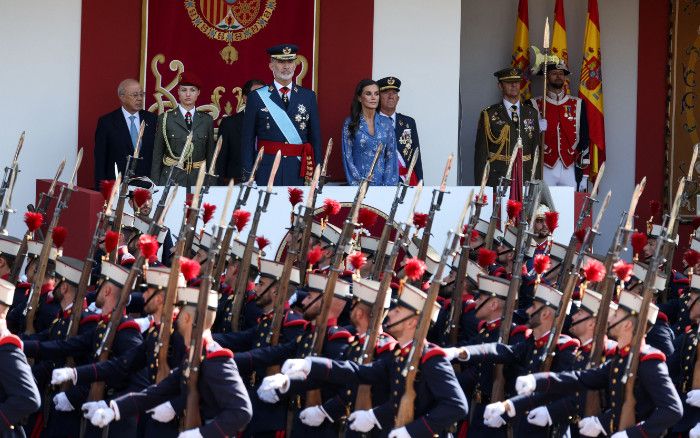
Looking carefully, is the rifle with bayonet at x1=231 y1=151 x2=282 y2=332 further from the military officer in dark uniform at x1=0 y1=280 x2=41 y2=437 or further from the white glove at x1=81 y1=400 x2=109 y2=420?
the military officer in dark uniform at x1=0 y1=280 x2=41 y2=437

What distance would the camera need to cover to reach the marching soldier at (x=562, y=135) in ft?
57.4

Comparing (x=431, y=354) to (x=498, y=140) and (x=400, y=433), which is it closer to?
(x=400, y=433)

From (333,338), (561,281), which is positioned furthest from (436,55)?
(333,338)

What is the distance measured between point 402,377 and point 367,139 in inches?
235

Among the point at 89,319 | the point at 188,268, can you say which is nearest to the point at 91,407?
the point at 188,268

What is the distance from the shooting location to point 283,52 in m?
14.2

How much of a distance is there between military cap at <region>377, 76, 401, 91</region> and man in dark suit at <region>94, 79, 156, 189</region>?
2083 millimetres

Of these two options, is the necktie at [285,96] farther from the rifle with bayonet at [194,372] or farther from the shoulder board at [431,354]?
the shoulder board at [431,354]

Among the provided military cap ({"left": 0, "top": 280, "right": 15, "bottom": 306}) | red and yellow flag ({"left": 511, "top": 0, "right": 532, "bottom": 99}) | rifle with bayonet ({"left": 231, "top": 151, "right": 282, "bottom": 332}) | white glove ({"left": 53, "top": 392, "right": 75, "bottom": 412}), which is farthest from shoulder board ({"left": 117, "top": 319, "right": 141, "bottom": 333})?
red and yellow flag ({"left": 511, "top": 0, "right": 532, "bottom": 99})

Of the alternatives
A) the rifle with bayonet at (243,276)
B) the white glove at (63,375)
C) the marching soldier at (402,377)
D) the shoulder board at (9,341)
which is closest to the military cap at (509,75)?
the rifle with bayonet at (243,276)

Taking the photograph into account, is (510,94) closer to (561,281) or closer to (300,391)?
(561,281)

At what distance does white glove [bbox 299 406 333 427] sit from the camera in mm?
9484

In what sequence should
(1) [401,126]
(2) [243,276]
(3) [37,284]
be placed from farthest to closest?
1. (1) [401,126]
2. (2) [243,276]
3. (3) [37,284]

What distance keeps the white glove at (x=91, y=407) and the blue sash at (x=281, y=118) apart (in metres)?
5.60
